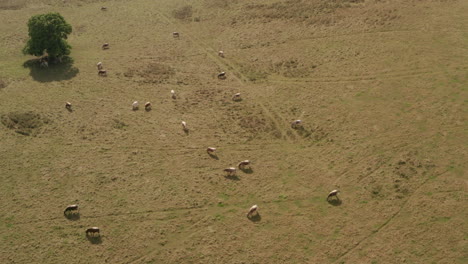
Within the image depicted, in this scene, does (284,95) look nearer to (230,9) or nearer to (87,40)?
(230,9)

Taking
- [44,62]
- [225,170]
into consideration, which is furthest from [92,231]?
[44,62]

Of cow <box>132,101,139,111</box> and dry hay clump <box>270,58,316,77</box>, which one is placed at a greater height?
dry hay clump <box>270,58,316,77</box>

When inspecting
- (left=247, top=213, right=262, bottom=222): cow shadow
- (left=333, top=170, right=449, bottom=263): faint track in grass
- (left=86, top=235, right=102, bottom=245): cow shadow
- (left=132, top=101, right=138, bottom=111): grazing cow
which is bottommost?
(left=86, top=235, right=102, bottom=245): cow shadow

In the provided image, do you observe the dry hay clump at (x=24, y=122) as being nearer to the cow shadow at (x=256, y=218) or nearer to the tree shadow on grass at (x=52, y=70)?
the tree shadow on grass at (x=52, y=70)

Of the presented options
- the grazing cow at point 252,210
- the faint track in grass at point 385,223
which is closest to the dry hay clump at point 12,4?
the grazing cow at point 252,210

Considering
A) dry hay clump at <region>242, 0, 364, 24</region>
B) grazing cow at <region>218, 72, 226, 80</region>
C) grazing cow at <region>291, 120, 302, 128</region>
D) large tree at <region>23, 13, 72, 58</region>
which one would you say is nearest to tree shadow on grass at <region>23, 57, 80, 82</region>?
large tree at <region>23, 13, 72, 58</region>

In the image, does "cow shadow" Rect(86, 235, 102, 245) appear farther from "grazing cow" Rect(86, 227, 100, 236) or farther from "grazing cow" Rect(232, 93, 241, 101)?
"grazing cow" Rect(232, 93, 241, 101)
